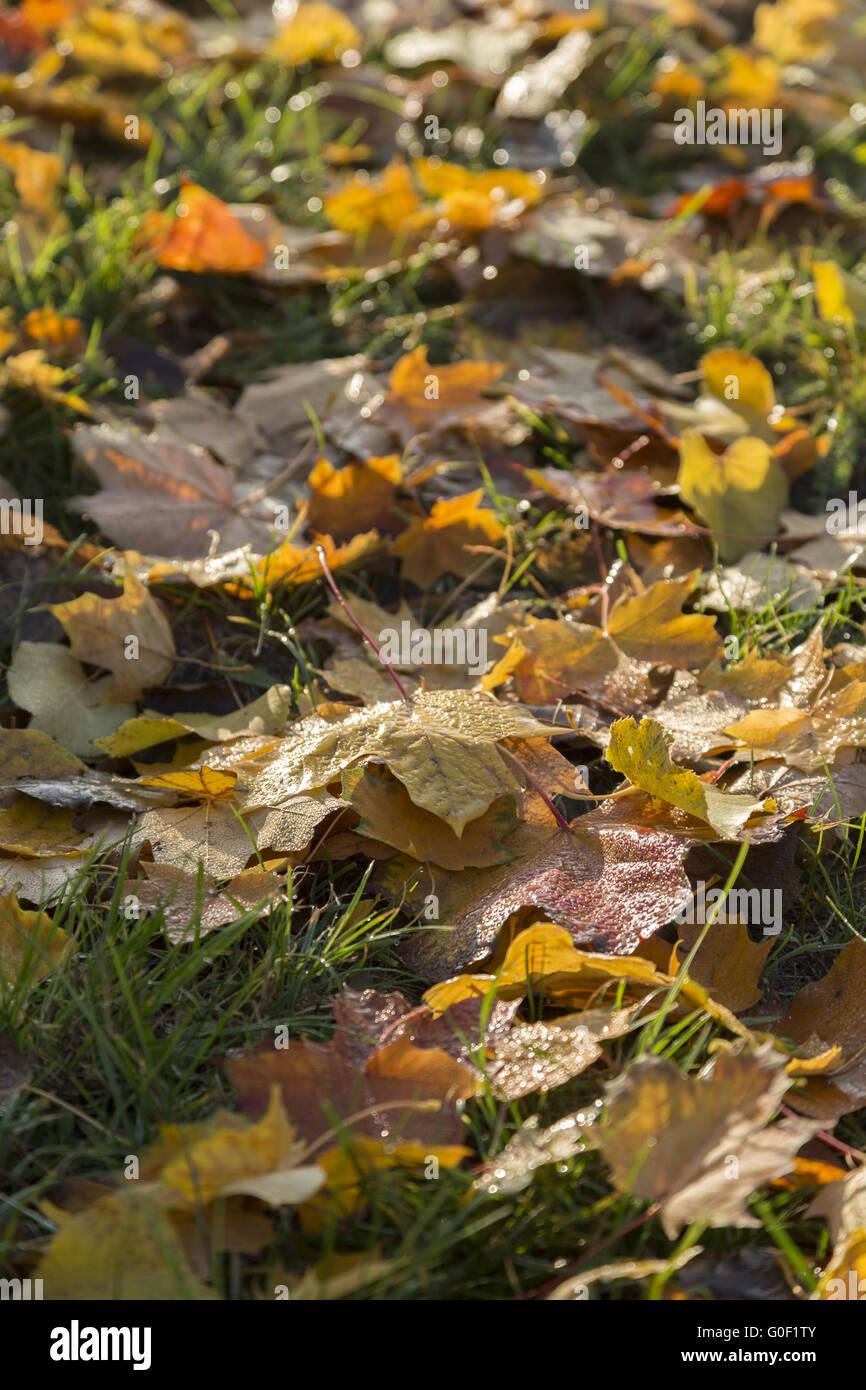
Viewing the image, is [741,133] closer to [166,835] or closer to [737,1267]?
[166,835]

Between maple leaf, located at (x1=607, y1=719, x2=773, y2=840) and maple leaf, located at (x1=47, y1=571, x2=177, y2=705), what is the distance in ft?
2.76

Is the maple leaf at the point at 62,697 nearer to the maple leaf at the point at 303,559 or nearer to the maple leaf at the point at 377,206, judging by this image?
the maple leaf at the point at 303,559

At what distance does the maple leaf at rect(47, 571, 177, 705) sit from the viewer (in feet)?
6.15

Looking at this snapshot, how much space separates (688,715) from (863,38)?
3.43 meters

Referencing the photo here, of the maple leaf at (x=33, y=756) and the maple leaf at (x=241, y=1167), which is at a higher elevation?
the maple leaf at (x=33, y=756)

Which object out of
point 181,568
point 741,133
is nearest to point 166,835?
point 181,568

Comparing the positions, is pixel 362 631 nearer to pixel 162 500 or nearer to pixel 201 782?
pixel 201 782

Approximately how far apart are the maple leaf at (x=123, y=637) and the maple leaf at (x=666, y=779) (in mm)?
Answer: 842
